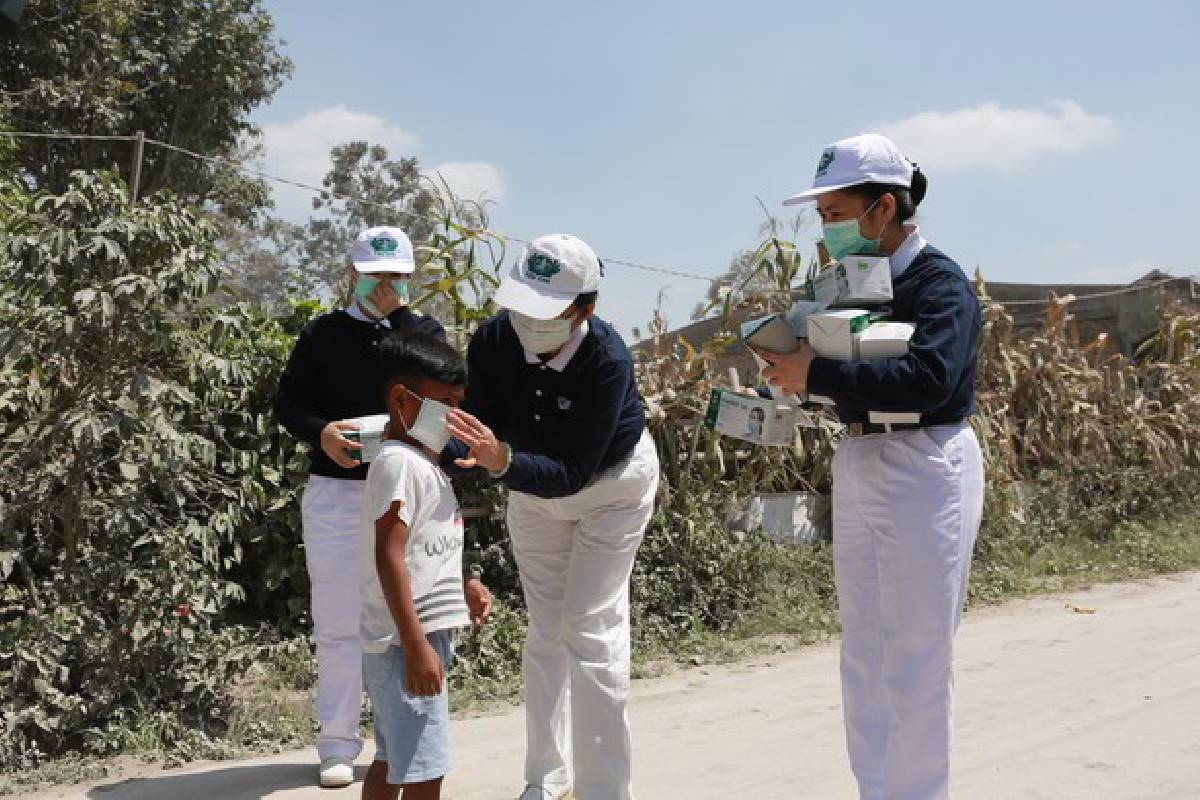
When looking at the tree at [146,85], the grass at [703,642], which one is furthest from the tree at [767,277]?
the tree at [146,85]

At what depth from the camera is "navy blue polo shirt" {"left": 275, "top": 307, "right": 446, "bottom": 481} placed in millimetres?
4469

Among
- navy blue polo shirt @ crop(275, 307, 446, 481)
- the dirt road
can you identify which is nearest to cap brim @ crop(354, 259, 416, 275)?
navy blue polo shirt @ crop(275, 307, 446, 481)

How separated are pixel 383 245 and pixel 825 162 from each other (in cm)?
193

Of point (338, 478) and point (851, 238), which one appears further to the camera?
point (338, 478)

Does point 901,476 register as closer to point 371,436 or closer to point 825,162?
point 825,162

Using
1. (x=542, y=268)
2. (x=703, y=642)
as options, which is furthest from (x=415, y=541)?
(x=703, y=642)

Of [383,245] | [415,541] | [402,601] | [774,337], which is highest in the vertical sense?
[383,245]

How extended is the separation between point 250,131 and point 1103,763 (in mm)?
20420

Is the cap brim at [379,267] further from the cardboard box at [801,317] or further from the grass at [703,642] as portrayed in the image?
the grass at [703,642]

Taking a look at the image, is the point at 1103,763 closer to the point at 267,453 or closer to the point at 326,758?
the point at 326,758

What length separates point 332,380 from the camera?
4.51 m

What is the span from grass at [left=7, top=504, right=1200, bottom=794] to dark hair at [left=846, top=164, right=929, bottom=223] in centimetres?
331

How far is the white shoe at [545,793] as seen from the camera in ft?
12.9

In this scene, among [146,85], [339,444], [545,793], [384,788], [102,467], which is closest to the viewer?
[384,788]
